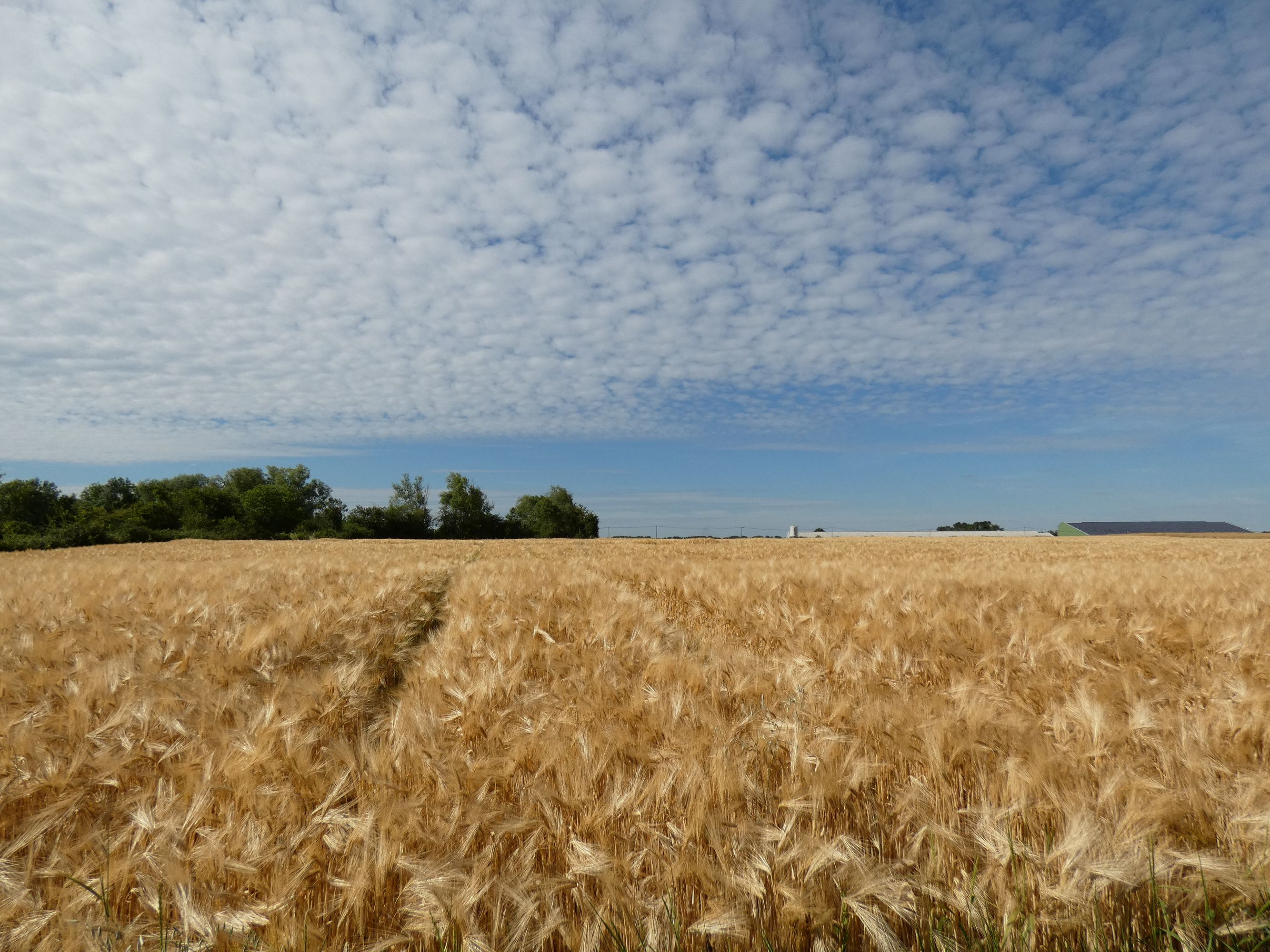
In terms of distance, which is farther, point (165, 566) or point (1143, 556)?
point (1143, 556)

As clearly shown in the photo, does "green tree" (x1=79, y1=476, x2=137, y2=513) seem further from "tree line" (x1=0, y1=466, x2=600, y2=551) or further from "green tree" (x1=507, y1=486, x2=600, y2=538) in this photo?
"green tree" (x1=507, y1=486, x2=600, y2=538)

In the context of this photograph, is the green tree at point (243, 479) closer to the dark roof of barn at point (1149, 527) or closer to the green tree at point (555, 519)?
the green tree at point (555, 519)

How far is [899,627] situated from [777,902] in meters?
3.08

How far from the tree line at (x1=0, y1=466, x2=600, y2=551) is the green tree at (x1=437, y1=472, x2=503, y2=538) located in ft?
0.42

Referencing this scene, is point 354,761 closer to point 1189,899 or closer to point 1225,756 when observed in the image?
point 1189,899

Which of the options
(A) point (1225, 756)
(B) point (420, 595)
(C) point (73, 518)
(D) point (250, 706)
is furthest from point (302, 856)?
(C) point (73, 518)

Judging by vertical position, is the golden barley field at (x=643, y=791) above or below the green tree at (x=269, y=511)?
below

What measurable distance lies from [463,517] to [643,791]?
3097 inches

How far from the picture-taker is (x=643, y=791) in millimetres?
1567

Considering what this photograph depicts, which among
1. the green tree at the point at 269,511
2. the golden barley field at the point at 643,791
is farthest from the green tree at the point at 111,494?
the golden barley field at the point at 643,791

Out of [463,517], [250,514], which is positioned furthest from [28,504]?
[463,517]

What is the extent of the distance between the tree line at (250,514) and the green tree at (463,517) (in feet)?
0.42

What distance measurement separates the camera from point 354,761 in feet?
5.91

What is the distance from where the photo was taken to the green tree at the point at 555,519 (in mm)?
77750
